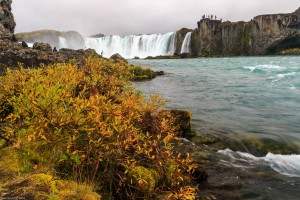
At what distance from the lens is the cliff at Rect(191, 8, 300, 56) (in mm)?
121750

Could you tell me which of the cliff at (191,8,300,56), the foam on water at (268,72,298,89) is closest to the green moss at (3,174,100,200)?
the foam on water at (268,72,298,89)

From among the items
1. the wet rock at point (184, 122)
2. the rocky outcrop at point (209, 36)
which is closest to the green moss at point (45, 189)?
the wet rock at point (184, 122)

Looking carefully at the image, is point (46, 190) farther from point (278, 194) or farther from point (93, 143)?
point (278, 194)

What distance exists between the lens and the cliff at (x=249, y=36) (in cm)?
12175

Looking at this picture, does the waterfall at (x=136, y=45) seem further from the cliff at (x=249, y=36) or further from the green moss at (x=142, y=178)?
the green moss at (x=142, y=178)

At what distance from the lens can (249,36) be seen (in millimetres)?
128625

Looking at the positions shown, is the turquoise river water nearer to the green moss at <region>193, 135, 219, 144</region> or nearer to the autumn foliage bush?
the green moss at <region>193, 135, 219, 144</region>

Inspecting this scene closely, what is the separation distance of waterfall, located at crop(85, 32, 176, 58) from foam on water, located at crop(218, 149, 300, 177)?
109002 mm

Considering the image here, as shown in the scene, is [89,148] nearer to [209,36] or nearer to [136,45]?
[136,45]

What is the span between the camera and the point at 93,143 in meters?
4.23

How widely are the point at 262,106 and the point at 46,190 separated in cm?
1554

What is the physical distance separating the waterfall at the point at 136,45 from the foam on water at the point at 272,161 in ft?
358

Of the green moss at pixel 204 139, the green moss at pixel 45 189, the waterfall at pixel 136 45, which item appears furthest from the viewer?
the waterfall at pixel 136 45

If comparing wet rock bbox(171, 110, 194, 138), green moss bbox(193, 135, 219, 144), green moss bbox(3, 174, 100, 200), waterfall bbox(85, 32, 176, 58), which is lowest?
green moss bbox(193, 135, 219, 144)
